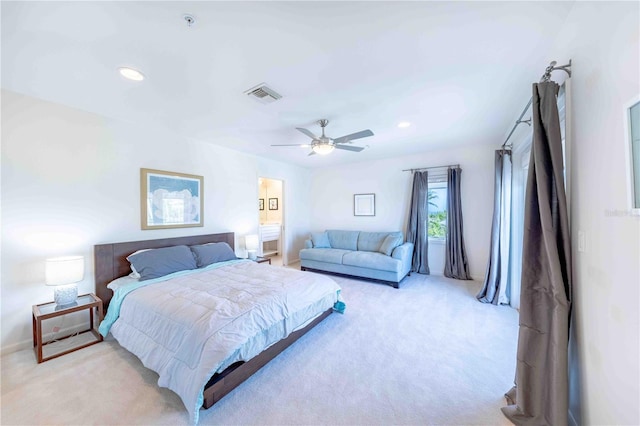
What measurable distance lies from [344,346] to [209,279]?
1.67m

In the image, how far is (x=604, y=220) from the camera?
1.16 meters

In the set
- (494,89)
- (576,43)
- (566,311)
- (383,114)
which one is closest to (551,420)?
(566,311)

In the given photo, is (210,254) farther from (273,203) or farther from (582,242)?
(273,203)

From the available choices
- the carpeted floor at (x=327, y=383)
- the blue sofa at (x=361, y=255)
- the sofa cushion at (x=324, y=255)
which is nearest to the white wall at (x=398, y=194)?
the blue sofa at (x=361, y=255)

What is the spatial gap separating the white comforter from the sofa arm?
1.98m

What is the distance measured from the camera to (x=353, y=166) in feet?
19.2

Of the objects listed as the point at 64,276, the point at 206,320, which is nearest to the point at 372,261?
the point at 206,320

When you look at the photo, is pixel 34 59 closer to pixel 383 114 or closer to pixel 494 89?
pixel 383 114

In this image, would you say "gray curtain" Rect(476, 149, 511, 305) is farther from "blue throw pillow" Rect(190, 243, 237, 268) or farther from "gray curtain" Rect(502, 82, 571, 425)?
"blue throw pillow" Rect(190, 243, 237, 268)

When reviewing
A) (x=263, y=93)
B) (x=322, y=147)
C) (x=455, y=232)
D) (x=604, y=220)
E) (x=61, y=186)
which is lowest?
(x=455, y=232)

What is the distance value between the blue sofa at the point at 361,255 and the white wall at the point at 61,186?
2.52m

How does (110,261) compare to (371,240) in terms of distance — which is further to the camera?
(371,240)

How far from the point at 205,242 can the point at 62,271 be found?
1.71m

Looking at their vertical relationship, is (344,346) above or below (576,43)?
below
